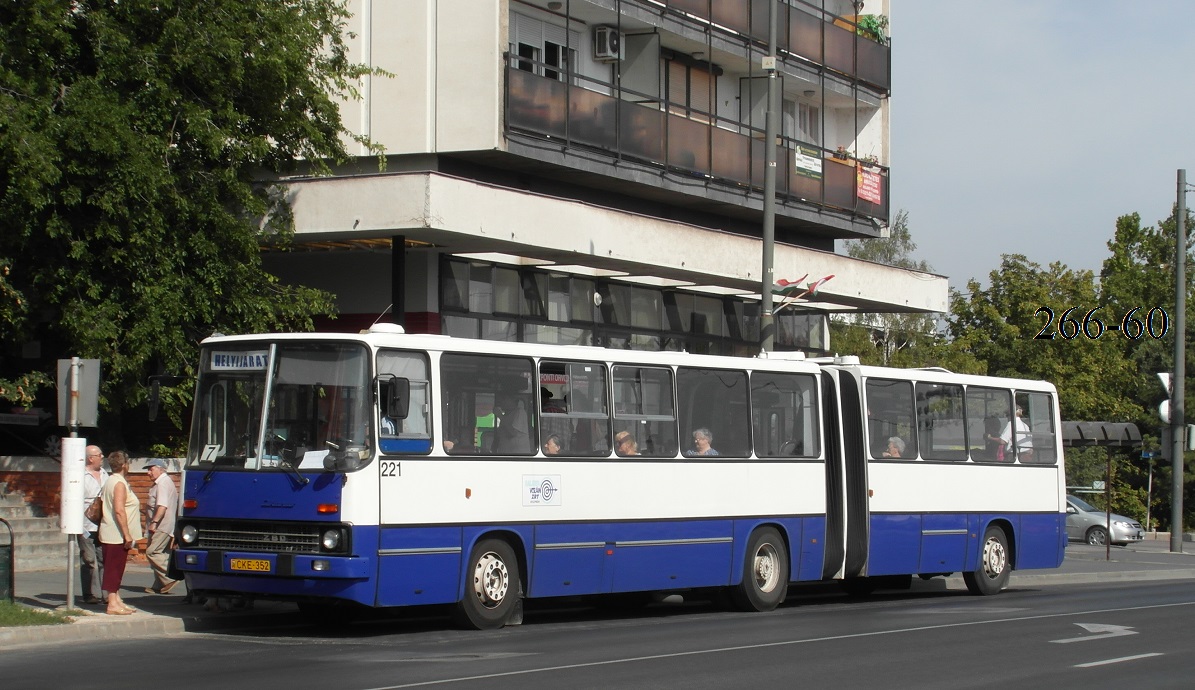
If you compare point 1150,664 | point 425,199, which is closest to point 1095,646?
point 1150,664

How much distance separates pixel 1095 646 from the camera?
15125mm

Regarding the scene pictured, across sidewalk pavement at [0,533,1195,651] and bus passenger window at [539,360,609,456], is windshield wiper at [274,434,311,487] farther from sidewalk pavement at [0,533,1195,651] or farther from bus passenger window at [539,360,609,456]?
bus passenger window at [539,360,609,456]

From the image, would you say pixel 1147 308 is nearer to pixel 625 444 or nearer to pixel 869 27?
pixel 869 27

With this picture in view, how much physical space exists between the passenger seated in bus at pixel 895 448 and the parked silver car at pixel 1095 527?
2501cm

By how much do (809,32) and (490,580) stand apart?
2167cm

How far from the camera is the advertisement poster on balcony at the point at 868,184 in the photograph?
36344 mm

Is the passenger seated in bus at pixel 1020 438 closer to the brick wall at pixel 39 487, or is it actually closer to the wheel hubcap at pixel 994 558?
the wheel hubcap at pixel 994 558

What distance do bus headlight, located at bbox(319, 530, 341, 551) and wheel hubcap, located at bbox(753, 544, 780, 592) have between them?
643 centimetres

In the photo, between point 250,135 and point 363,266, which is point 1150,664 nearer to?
point 250,135

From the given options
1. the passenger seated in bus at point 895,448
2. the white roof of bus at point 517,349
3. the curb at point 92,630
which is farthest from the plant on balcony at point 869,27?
the curb at point 92,630

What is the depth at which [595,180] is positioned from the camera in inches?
1159

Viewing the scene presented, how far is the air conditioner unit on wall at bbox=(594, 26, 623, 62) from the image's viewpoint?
30.1 meters

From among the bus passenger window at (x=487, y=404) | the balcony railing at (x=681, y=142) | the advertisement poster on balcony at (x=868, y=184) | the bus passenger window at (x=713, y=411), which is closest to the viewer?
the bus passenger window at (x=487, y=404)

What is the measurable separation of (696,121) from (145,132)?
13174 millimetres
